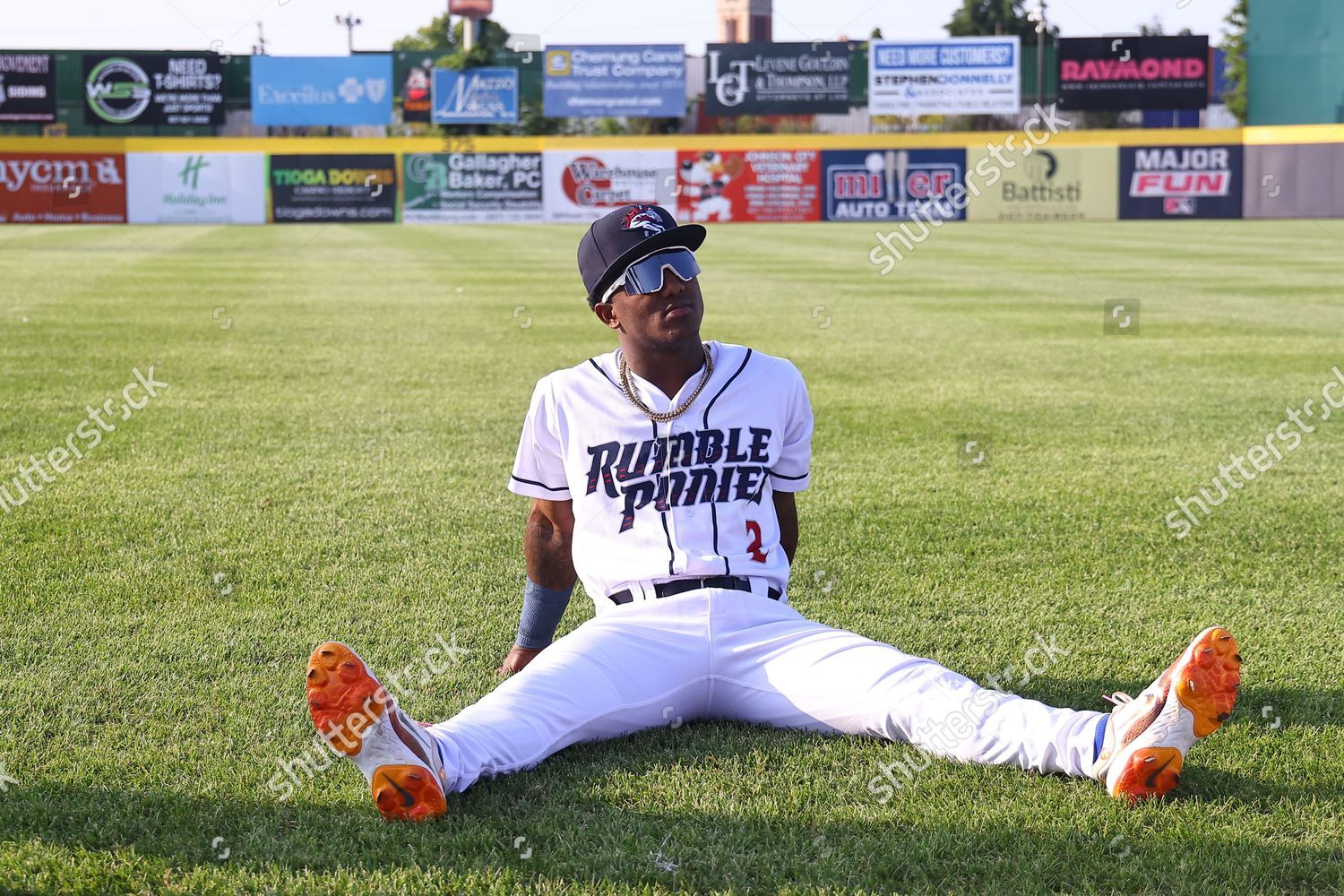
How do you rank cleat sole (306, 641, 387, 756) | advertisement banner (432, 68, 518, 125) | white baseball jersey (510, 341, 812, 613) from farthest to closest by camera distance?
advertisement banner (432, 68, 518, 125)
white baseball jersey (510, 341, 812, 613)
cleat sole (306, 641, 387, 756)

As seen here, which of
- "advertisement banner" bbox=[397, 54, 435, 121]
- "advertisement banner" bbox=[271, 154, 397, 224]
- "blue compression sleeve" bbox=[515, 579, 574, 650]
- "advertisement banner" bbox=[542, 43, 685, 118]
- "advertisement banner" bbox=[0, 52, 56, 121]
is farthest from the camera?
"advertisement banner" bbox=[542, 43, 685, 118]

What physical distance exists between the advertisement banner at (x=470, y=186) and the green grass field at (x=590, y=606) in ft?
102

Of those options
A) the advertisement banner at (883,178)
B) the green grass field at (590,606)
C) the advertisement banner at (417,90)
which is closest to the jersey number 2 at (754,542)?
the green grass field at (590,606)

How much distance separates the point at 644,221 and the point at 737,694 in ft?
4.59

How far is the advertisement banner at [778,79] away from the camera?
49750 millimetres

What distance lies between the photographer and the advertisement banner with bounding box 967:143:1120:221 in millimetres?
43812

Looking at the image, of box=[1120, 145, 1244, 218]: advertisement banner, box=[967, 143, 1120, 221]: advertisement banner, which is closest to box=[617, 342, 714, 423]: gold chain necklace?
box=[967, 143, 1120, 221]: advertisement banner

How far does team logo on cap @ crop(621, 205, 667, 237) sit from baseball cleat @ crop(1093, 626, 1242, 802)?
72.3 inches

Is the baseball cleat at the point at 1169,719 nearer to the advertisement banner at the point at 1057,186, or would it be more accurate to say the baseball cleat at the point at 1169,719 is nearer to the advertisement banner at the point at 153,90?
the advertisement banner at the point at 1057,186

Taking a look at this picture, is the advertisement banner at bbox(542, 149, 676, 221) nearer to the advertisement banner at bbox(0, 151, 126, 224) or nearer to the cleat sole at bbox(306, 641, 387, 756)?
the advertisement banner at bbox(0, 151, 126, 224)

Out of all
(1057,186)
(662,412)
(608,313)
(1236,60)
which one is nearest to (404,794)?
(662,412)

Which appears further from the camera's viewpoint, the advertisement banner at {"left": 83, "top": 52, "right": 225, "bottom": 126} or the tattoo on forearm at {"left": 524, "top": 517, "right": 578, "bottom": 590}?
the advertisement banner at {"left": 83, "top": 52, "right": 225, "bottom": 126}

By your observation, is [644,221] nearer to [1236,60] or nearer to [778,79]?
[778,79]

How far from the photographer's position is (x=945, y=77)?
50188 mm
